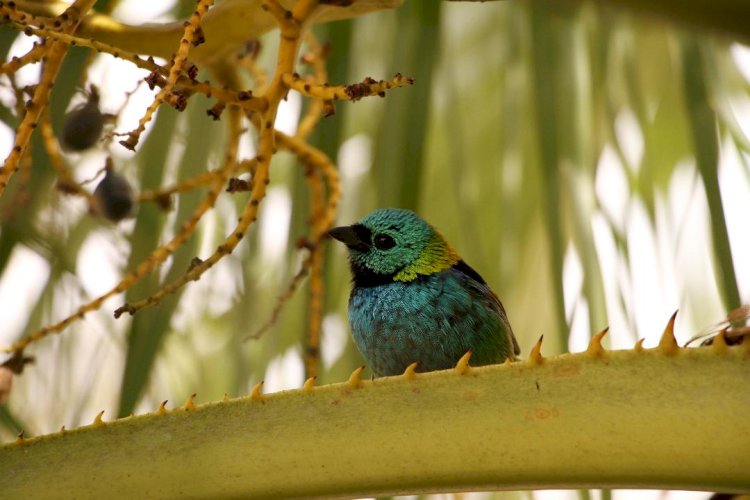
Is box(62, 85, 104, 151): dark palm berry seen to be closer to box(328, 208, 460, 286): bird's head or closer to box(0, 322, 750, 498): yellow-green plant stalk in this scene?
box(0, 322, 750, 498): yellow-green plant stalk

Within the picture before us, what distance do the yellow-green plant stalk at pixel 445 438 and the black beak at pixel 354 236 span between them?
57.7 inches

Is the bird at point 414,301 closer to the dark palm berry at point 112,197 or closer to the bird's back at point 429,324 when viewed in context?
the bird's back at point 429,324

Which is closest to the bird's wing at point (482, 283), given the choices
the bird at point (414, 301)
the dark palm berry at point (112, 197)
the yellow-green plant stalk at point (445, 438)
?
the bird at point (414, 301)

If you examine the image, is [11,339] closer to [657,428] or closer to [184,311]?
[184,311]

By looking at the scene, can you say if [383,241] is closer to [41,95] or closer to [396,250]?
[396,250]

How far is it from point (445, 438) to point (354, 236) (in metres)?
1.67

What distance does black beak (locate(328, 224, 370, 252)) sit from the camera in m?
3.21

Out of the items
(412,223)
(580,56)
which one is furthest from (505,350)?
(580,56)

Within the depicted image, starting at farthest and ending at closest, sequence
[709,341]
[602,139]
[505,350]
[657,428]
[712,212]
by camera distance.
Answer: [505,350], [602,139], [712,212], [709,341], [657,428]

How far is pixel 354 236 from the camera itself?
128 inches

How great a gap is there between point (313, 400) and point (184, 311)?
1502mm

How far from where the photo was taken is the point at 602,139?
3.02m

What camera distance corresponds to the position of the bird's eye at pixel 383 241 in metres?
3.32

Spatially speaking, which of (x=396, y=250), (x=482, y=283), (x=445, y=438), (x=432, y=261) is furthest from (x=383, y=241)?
(x=445, y=438)
